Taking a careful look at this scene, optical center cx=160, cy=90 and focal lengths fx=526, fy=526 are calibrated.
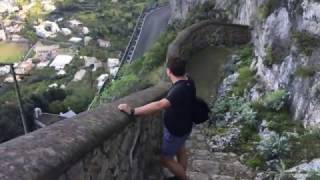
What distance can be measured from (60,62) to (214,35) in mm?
62824

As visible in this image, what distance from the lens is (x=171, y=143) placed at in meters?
4.88

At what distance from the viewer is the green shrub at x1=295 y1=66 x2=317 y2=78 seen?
25.6 ft

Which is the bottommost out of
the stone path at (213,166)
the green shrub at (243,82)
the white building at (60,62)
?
the white building at (60,62)

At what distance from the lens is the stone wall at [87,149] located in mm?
2502

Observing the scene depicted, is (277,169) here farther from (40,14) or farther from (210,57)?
A: (40,14)

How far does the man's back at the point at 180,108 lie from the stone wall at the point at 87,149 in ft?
0.96

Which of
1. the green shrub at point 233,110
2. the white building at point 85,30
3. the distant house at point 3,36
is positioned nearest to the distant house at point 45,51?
the white building at point 85,30

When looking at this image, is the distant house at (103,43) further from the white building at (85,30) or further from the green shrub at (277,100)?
the green shrub at (277,100)

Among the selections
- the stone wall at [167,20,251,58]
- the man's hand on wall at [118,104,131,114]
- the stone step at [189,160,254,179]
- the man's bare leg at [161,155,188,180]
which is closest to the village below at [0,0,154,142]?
the stone wall at [167,20,251,58]

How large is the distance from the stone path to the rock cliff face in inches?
48.3

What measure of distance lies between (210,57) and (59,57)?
65724 millimetres

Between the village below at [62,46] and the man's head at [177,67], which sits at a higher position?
the man's head at [177,67]

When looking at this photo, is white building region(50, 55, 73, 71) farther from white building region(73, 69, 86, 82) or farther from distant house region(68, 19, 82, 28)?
distant house region(68, 19, 82, 28)

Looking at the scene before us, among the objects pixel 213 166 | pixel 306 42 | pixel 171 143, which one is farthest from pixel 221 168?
pixel 306 42
